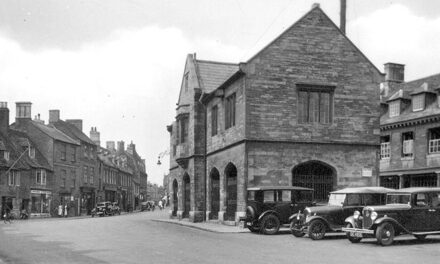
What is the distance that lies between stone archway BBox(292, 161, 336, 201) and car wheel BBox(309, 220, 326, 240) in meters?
7.26

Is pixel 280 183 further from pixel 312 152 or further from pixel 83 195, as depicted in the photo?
pixel 83 195

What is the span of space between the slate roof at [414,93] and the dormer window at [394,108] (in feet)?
0.88

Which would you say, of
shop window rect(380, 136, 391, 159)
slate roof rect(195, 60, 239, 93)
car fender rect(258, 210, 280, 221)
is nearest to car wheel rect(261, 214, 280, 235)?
car fender rect(258, 210, 280, 221)

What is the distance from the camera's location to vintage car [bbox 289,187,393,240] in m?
18.2

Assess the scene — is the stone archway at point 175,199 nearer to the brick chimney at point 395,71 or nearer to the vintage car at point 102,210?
the vintage car at point 102,210

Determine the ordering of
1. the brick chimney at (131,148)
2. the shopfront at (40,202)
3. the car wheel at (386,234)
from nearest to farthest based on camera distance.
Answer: the car wheel at (386,234)
the shopfront at (40,202)
the brick chimney at (131,148)

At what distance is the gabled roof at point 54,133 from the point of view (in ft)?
173

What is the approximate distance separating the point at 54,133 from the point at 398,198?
43618 millimetres

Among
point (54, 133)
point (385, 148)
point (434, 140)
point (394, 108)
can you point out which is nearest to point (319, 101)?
point (434, 140)

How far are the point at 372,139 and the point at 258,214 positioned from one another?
8.34m

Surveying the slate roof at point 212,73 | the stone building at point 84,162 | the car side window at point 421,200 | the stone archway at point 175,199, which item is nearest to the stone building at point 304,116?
the slate roof at point 212,73

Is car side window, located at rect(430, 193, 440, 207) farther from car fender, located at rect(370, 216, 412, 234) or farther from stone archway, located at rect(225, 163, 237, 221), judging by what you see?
stone archway, located at rect(225, 163, 237, 221)

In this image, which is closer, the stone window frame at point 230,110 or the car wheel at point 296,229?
the car wheel at point 296,229

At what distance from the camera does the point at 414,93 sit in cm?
3362
